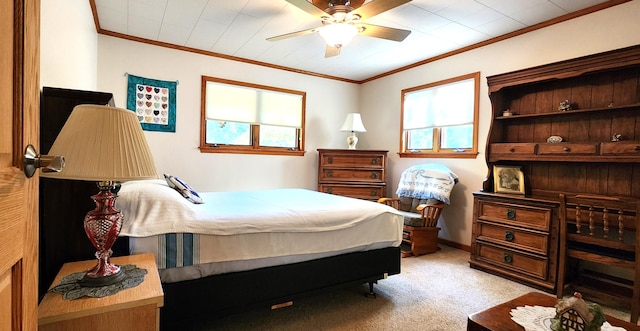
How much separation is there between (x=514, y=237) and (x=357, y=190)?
2.05 metres

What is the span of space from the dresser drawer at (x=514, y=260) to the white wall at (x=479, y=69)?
691mm

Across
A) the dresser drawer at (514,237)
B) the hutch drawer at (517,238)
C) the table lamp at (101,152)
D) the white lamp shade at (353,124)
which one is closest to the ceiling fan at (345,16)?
the table lamp at (101,152)

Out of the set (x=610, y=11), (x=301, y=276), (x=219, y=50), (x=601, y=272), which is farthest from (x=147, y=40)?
(x=601, y=272)

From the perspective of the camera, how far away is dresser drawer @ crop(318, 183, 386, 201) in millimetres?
4445

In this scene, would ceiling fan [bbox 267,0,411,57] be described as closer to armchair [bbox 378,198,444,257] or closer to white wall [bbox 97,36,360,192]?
armchair [bbox 378,198,444,257]

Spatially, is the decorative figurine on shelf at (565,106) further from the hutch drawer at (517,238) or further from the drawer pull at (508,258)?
the drawer pull at (508,258)

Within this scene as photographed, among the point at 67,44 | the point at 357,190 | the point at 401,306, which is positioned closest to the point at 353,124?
the point at 357,190

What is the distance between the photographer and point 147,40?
3.72 metres

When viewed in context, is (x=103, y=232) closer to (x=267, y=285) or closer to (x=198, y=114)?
(x=267, y=285)

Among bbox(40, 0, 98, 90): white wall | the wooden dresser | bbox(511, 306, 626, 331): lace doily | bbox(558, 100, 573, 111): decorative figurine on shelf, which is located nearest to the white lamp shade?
the wooden dresser

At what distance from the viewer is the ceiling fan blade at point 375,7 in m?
2.13

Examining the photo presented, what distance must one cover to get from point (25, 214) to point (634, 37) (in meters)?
3.90

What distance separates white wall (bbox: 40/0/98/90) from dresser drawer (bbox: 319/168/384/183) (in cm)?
294

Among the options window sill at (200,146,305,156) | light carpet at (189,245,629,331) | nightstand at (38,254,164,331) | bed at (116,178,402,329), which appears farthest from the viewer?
window sill at (200,146,305,156)
